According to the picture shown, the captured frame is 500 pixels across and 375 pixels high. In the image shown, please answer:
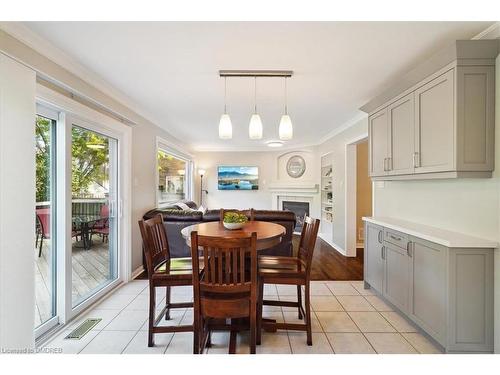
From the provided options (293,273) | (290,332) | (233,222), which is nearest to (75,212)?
(233,222)

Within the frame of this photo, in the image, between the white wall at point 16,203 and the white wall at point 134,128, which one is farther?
the white wall at point 134,128

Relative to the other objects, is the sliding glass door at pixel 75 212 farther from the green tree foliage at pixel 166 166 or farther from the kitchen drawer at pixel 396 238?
the kitchen drawer at pixel 396 238

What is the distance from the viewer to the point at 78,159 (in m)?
2.54

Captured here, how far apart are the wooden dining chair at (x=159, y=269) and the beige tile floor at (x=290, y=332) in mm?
167

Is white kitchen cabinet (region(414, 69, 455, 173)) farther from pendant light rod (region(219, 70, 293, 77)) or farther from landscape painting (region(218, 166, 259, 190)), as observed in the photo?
landscape painting (region(218, 166, 259, 190))

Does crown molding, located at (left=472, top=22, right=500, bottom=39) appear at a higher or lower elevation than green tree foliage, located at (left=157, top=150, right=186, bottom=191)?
higher

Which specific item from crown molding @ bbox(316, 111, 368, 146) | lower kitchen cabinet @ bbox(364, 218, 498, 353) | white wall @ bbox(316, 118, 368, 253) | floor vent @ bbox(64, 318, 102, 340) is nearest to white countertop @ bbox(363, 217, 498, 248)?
lower kitchen cabinet @ bbox(364, 218, 498, 353)

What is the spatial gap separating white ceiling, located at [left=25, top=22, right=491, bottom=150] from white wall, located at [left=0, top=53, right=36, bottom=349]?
45 cm

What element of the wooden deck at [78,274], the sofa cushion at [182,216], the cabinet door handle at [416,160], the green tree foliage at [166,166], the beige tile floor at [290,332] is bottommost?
the beige tile floor at [290,332]

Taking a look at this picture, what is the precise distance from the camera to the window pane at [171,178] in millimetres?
5031

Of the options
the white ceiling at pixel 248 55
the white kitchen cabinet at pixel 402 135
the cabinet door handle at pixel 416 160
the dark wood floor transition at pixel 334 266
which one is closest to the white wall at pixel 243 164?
the dark wood floor transition at pixel 334 266

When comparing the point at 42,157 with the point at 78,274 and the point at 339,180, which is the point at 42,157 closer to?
the point at 78,274

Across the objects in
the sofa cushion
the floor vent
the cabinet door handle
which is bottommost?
the floor vent

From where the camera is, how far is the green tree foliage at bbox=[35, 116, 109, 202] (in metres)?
2.10
